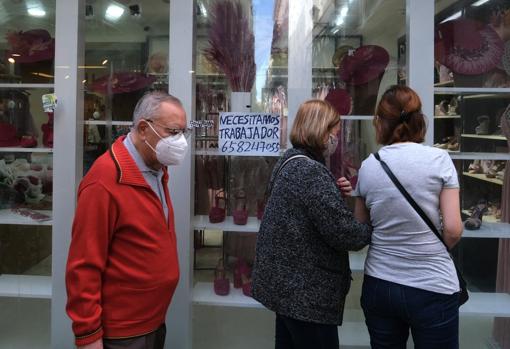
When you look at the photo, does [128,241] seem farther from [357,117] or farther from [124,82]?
[124,82]

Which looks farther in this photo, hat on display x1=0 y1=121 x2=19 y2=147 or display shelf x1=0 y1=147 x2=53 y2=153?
hat on display x1=0 y1=121 x2=19 y2=147

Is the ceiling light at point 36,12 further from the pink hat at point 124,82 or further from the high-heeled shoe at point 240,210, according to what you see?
the high-heeled shoe at point 240,210

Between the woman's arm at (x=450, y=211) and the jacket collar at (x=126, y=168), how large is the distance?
0.91 m

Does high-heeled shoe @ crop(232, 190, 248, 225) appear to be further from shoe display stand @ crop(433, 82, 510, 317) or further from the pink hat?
shoe display stand @ crop(433, 82, 510, 317)

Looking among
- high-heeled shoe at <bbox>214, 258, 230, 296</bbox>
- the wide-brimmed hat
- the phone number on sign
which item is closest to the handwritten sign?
the phone number on sign

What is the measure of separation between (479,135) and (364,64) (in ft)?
2.76

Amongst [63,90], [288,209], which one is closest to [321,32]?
[63,90]

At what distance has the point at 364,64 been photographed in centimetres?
262

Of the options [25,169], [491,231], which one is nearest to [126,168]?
[25,169]

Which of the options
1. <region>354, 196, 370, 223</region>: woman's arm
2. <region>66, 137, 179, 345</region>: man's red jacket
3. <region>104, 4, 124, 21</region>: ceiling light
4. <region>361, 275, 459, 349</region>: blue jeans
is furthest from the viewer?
<region>104, 4, 124, 21</region>: ceiling light

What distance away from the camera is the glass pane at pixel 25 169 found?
269 centimetres

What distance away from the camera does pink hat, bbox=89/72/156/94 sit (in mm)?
2725

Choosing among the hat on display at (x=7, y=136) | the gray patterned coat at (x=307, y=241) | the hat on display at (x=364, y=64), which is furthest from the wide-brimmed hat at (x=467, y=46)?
the hat on display at (x=7, y=136)

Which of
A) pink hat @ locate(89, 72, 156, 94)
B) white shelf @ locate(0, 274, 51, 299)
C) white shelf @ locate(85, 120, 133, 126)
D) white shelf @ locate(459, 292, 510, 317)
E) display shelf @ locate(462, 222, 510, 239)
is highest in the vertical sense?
pink hat @ locate(89, 72, 156, 94)
